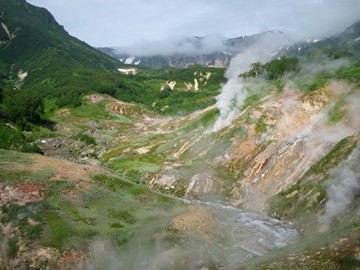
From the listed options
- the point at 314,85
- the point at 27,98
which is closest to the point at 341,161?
the point at 314,85

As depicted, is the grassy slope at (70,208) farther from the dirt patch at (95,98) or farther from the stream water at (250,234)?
the dirt patch at (95,98)

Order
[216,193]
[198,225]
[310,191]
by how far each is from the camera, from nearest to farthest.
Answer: [198,225], [310,191], [216,193]

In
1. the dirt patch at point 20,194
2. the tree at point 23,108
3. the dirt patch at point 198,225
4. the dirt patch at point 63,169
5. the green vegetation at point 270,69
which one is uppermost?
the green vegetation at point 270,69

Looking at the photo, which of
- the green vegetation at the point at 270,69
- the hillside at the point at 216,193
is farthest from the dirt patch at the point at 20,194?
the green vegetation at the point at 270,69

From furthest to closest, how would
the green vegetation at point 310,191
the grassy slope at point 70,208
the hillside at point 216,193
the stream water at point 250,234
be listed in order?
the green vegetation at point 310,191 < the grassy slope at point 70,208 < the stream water at point 250,234 < the hillside at point 216,193

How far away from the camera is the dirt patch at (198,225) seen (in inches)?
1558

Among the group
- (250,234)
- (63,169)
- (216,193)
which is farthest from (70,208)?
(216,193)

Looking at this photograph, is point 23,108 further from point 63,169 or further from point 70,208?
point 70,208

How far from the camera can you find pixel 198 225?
40812 mm

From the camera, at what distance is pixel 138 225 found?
1630 inches

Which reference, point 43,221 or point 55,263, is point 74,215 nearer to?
point 43,221

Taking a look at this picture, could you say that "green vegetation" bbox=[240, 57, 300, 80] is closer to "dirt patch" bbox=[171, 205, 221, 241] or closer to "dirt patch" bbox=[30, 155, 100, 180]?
A: "dirt patch" bbox=[30, 155, 100, 180]

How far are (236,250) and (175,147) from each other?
44.2 meters

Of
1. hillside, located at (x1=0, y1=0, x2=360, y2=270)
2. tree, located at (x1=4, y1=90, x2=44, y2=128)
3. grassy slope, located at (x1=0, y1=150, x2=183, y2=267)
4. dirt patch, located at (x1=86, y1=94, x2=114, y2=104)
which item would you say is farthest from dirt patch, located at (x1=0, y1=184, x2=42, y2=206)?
dirt patch, located at (x1=86, y1=94, x2=114, y2=104)
